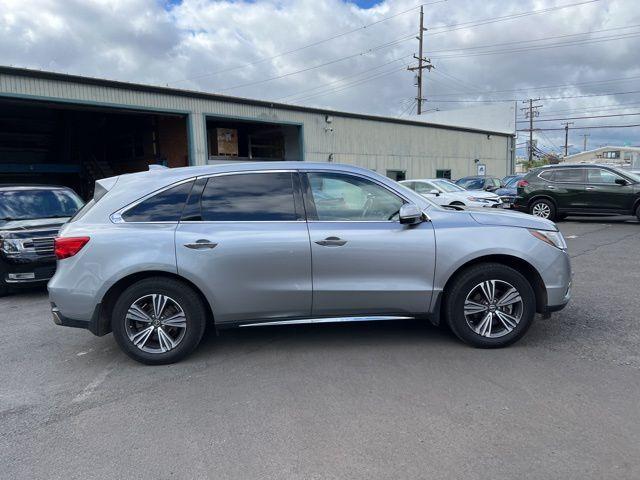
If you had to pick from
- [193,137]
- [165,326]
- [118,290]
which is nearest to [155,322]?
[165,326]

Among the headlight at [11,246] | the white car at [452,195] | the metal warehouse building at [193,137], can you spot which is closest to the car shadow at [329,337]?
the headlight at [11,246]

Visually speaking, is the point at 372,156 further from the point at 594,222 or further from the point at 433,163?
the point at 594,222

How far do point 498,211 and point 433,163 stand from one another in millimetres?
24175

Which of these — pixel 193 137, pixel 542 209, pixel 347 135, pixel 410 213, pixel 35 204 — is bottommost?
pixel 542 209

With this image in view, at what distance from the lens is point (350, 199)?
4.35 metres

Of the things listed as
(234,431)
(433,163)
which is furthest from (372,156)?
(234,431)

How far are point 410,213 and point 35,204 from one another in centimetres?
716

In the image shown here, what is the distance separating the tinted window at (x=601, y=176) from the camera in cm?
1356

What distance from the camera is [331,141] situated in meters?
21.6

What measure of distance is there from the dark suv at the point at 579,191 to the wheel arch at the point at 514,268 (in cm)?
1108

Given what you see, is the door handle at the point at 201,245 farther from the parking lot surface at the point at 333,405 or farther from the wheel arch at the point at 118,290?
the parking lot surface at the point at 333,405

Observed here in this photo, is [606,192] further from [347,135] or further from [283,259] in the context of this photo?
[283,259]

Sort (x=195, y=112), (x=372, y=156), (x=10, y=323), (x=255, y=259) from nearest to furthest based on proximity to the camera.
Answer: (x=255, y=259)
(x=10, y=323)
(x=195, y=112)
(x=372, y=156)

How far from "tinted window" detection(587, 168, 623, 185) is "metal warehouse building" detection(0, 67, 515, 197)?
35.6 ft
